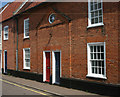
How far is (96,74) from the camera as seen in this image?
941cm

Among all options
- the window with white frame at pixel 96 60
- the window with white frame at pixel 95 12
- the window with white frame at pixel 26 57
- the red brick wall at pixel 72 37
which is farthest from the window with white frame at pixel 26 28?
the window with white frame at pixel 96 60

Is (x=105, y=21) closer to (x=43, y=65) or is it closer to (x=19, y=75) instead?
(x=43, y=65)

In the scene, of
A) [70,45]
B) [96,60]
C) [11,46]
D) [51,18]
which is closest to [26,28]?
[11,46]

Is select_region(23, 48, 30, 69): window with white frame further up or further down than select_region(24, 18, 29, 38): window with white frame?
further down

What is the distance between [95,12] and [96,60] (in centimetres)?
268

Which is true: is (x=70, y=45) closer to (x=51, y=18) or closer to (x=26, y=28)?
(x=51, y=18)

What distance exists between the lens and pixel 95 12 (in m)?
9.68

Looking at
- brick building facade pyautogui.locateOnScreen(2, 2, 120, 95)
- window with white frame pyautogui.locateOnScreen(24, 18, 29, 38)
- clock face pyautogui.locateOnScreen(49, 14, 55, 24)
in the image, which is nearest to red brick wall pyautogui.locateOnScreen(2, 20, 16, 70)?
brick building facade pyautogui.locateOnScreen(2, 2, 120, 95)

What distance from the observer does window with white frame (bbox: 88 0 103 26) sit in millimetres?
9417

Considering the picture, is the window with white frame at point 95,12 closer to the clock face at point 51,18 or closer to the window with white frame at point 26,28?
the clock face at point 51,18

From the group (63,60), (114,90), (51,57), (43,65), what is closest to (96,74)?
(114,90)

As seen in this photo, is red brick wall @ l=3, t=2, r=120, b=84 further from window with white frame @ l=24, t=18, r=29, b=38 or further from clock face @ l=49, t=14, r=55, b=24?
window with white frame @ l=24, t=18, r=29, b=38

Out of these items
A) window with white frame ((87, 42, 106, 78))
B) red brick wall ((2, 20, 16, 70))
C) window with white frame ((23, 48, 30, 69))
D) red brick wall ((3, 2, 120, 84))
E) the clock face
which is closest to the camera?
red brick wall ((3, 2, 120, 84))

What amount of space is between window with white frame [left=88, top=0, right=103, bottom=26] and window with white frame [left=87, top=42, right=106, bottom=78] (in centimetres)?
124
